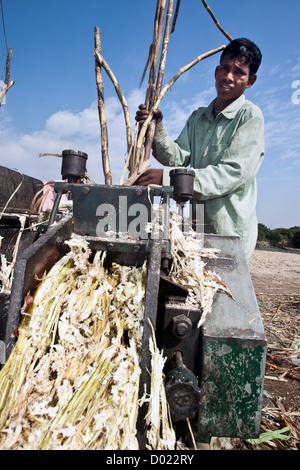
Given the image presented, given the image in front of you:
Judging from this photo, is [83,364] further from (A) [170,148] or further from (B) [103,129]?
(A) [170,148]

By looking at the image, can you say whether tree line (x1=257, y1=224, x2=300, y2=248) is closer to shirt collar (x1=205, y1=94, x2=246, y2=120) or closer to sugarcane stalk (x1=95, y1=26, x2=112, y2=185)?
shirt collar (x1=205, y1=94, x2=246, y2=120)

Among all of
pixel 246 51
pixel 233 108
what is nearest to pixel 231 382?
pixel 233 108

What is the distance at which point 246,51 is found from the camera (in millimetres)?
3492

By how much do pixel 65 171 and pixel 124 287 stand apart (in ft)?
3.82

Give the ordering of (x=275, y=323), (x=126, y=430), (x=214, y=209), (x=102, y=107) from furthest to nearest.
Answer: (x=275, y=323) → (x=214, y=209) → (x=102, y=107) → (x=126, y=430)

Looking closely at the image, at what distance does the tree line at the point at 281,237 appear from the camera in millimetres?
21141

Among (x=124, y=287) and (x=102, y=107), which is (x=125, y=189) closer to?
(x=124, y=287)

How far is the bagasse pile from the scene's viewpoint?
1322mm

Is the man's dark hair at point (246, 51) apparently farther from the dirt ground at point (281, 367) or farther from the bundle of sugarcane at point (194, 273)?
the dirt ground at point (281, 367)

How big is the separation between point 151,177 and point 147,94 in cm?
94

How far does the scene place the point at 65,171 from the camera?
2.51 metres

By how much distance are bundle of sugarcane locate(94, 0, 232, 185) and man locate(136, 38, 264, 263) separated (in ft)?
0.49

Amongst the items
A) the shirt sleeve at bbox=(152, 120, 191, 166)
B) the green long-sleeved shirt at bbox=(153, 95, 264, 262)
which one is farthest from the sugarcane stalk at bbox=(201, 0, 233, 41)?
the shirt sleeve at bbox=(152, 120, 191, 166)
